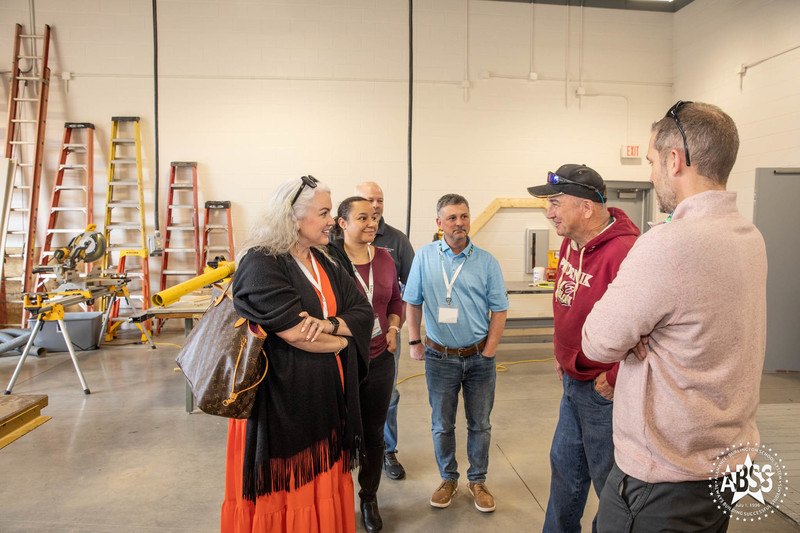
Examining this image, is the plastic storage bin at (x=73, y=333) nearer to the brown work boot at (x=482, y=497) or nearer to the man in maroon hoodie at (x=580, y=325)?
the brown work boot at (x=482, y=497)

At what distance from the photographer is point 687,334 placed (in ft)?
3.34

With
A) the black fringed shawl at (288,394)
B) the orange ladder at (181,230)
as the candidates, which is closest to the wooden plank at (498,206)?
the orange ladder at (181,230)

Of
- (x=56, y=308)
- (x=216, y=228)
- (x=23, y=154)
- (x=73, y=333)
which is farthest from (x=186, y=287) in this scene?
(x=23, y=154)

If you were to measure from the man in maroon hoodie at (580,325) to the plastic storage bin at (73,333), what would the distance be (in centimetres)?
565

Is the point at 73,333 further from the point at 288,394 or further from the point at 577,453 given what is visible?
the point at 577,453

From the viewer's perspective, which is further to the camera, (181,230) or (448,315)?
(181,230)

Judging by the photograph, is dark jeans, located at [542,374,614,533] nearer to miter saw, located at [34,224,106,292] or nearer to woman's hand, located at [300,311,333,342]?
A: woman's hand, located at [300,311,333,342]

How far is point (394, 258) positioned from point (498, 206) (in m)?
4.04

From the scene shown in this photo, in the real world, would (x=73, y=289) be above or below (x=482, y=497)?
above

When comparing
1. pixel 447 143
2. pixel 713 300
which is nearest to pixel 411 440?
pixel 713 300

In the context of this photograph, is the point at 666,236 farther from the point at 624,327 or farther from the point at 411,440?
the point at 411,440

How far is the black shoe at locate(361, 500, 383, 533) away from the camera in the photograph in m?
2.27

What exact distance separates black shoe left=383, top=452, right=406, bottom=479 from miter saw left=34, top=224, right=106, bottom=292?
3924mm

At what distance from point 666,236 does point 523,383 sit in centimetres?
385
